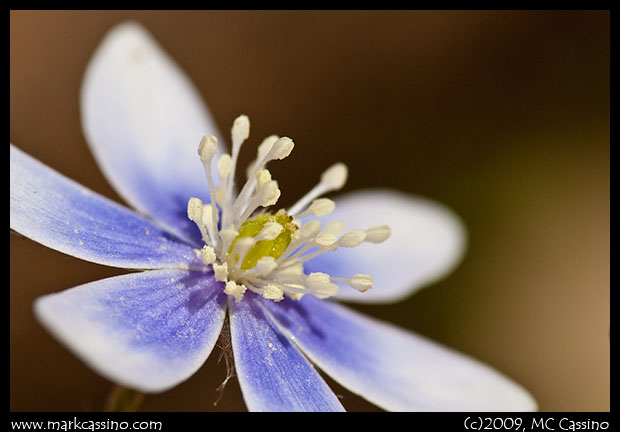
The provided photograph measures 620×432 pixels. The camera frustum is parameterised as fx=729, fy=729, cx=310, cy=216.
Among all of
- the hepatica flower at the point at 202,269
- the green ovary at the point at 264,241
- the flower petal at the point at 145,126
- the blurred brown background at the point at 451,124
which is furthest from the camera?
Result: the blurred brown background at the point at 451,124

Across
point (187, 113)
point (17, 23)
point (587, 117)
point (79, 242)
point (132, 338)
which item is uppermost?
point (17, 23)

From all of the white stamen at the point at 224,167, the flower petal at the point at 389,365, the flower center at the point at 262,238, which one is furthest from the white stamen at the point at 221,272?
the white stamen at the point at 224,167

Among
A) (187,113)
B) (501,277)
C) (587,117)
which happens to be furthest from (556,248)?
(187,113)

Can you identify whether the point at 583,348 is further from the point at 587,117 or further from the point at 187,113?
the point at 187,113

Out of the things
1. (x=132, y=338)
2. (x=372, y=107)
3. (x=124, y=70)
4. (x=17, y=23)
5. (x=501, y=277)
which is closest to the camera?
(x=132, y=338)

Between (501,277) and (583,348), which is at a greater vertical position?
(501,277)

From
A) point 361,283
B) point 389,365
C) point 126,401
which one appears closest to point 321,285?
point 361,283

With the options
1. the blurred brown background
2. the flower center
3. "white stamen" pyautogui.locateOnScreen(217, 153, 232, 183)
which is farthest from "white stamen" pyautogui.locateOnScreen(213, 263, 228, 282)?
the blurred brown background

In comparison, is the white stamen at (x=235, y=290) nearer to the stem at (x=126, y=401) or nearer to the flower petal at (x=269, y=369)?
the flower petal at (x=269, y=369)
